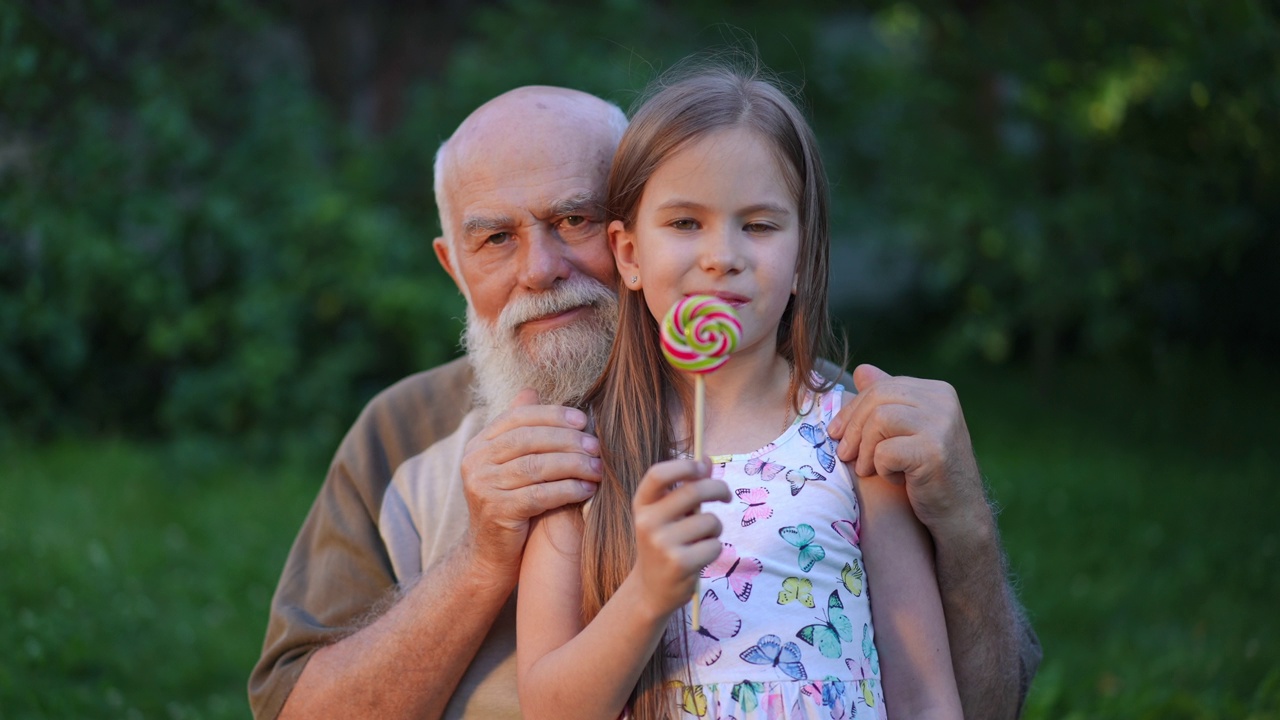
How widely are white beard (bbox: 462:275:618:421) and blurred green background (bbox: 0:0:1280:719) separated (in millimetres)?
2265

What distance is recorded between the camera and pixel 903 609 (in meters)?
2.12

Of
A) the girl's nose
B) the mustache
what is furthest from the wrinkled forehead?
the girl's nose

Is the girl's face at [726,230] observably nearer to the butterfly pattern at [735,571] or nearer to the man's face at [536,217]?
the butterfly pattern at [735,571]

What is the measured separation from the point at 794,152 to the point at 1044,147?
6255mm

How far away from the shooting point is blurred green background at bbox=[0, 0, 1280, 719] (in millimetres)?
4840

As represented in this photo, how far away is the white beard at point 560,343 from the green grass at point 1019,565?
93.1 inches

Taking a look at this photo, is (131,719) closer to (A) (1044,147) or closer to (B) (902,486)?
(B) (902,486)

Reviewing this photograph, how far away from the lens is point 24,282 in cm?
679

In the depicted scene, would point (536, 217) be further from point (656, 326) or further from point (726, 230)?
point (726, 230)

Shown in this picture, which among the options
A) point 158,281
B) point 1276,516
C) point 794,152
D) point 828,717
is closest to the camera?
point 828,717

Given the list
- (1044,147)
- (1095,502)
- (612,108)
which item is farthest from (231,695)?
(1044,147)

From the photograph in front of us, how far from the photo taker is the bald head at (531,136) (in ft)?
9.00

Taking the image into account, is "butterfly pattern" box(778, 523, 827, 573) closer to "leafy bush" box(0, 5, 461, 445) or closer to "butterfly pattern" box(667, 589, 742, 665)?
"butterfly pattern" box(667, 589, 742, 665)

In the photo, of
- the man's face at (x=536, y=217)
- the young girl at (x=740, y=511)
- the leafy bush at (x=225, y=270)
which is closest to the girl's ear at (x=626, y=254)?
the young girl at (x=740, y=511)
